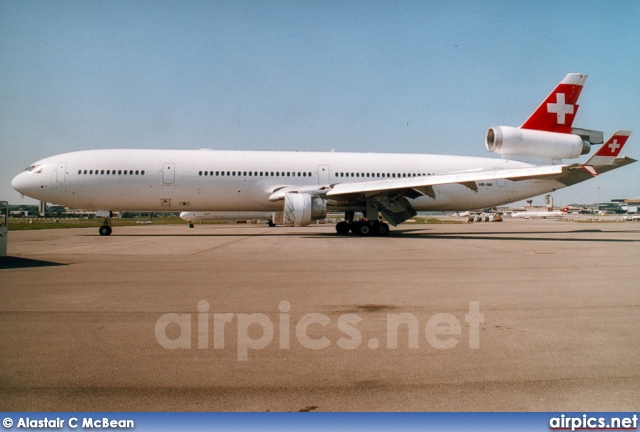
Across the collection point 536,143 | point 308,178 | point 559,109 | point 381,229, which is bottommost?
point 381,229

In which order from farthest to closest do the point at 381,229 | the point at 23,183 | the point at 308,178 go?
the point at 308,178, the point at 381,229, the point at 23,183

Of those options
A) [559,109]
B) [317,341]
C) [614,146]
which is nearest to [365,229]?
[614,146]

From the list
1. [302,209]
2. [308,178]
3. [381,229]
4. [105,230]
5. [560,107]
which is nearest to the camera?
[302,209]

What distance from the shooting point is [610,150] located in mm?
18359

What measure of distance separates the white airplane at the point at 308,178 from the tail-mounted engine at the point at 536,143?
0.05 metres

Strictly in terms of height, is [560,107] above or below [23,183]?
above

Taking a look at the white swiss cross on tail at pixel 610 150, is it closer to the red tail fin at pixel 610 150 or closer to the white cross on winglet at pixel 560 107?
the red tail fin at pixel 610 150

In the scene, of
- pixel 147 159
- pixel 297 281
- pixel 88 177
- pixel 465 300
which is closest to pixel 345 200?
pixel 147 159

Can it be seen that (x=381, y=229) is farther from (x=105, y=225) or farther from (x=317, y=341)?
(x=317, y=341)

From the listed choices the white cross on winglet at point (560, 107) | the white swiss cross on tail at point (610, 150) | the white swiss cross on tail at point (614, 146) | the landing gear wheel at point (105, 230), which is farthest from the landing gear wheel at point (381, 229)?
the landing gear wheel at point (105, 230)
